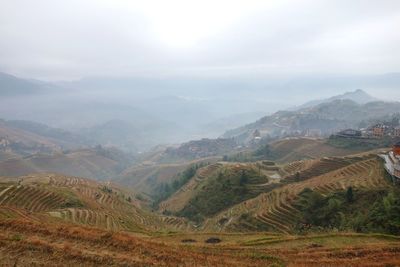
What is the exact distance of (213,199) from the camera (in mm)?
78188

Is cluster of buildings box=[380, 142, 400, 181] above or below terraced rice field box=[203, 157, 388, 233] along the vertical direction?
above

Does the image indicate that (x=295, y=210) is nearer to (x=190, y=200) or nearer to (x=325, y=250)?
(x=325, y=250)

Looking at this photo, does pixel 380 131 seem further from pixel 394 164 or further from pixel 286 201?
pixel 286 201

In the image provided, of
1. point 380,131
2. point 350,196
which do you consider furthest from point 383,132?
point 350,196

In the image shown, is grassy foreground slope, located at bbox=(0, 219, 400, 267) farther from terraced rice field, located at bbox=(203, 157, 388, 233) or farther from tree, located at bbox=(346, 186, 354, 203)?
tree, located at bbox=(346, 186, 354, 203)

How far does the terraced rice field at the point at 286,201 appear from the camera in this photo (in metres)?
47.6

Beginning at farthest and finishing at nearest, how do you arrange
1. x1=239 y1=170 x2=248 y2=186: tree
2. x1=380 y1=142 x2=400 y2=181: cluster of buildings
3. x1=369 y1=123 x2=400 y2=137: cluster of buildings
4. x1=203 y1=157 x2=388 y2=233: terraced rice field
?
x1=369 y1=123 x2=400 y2=137: cluster of buildings → x1=239 y1=170 x2=248 y2=186: tree → x1=380 y1=142 x2=400 y2=181: cluster of buildings → x1=203 y1=157 x2=388 y2=233: terraced rice field

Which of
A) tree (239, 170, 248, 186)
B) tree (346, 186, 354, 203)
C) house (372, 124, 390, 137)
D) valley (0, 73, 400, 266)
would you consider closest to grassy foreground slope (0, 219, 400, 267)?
valley (0, 73, 400, 266)

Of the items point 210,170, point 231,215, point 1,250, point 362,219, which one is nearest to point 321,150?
point 210,170

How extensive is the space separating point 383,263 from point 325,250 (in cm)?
344

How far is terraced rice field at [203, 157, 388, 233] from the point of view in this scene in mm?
47562

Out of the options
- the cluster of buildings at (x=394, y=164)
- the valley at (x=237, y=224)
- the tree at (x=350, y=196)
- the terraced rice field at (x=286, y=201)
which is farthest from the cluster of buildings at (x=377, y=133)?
the tree at (x=350, y=196)

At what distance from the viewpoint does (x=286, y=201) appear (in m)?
52.7

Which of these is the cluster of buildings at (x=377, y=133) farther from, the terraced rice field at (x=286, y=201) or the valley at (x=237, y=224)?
the terraced rice field at (x=286, y=201)
